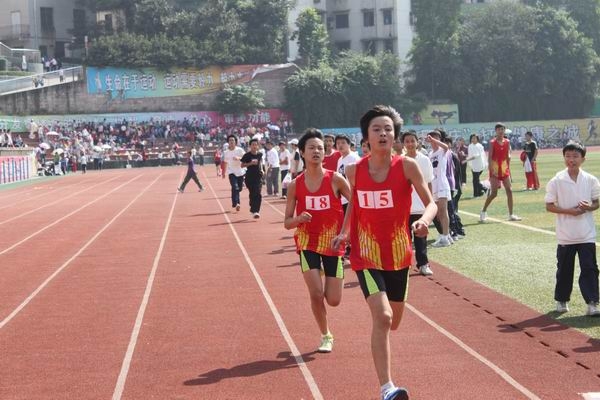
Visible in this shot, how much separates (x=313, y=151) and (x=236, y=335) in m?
1.77

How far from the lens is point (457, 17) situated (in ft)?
243

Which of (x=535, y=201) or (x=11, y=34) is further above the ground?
(x=11, y=34)

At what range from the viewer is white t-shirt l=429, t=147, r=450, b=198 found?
1439cm

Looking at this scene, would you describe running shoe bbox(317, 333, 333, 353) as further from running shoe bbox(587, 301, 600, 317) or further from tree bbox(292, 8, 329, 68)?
tree bbox(292, 8, 329, 68)

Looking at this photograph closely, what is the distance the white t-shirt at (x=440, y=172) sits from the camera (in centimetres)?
1439

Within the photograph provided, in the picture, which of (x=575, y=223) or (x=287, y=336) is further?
(x=575, y=223)

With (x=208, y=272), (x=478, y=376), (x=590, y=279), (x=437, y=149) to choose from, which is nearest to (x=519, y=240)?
(x=437, y=149)

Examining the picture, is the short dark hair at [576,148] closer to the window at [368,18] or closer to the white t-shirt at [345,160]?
the white t-shirt at [345,160]

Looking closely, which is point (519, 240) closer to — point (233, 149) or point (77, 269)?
point (77, 269)

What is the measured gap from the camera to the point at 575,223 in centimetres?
897

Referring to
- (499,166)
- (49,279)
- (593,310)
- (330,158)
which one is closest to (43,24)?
(499,166)

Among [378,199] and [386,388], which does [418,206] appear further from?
[386,388]

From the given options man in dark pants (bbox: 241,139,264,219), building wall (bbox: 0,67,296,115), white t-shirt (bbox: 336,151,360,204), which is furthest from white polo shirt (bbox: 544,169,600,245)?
building wall (bbox: 0,67,296,115)

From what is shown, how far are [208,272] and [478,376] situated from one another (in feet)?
21.3
